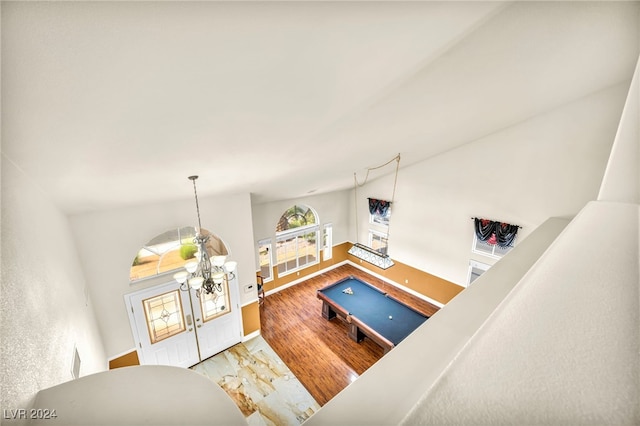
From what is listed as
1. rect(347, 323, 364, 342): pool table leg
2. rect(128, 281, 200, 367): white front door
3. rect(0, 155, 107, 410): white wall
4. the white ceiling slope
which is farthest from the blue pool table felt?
rect(0, 155, 107, 410): white wall

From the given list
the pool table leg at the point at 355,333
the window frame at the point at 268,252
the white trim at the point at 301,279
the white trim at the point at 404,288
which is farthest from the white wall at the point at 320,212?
the pool table leg at the point at 355,333

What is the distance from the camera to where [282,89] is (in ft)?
6.38

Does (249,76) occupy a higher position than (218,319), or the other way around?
(249,76)

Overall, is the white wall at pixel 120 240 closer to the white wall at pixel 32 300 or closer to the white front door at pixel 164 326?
the white front door at pixel 164 326

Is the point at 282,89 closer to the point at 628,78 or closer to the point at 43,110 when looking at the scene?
the point at 43,110

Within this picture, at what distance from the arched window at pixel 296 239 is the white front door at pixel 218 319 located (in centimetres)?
228

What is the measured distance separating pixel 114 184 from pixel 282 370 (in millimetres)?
4200

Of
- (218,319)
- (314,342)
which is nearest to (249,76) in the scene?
(218,319)

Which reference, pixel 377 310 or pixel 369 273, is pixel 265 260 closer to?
pixel 369 273

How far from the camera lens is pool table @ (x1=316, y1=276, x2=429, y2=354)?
15.8ft

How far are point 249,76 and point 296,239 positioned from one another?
6.46m

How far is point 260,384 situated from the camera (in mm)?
4680

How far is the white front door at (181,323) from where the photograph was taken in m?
4.54

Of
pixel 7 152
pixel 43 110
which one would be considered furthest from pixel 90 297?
pixel 43 110
